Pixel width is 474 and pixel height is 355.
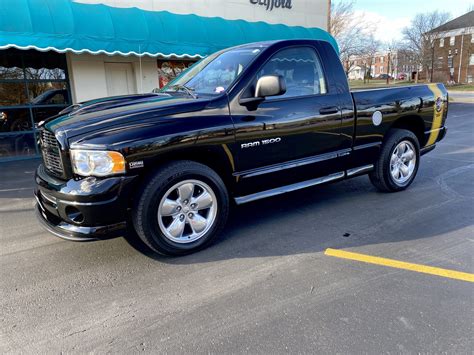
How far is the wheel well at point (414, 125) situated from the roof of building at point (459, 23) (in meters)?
67.1

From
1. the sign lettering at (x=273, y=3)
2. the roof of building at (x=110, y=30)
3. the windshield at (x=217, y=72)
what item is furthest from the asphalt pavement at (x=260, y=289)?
the sign lettering at (x=273, y=3)

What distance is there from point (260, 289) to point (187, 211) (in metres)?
1.01

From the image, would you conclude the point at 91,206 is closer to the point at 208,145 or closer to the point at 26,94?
the point at 208,145

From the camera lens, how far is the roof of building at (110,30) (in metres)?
7.25

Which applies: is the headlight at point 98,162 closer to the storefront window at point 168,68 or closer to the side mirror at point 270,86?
the side mirror at point 270,86

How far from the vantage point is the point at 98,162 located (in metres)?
2.94

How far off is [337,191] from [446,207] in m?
1.42

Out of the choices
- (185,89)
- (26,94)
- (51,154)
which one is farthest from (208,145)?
(26,94)

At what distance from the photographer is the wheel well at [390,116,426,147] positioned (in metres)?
5.13

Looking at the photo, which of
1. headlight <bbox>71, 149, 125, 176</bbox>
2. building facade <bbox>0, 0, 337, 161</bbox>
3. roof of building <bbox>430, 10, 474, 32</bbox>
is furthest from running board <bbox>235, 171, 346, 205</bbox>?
roof of building <bbox>430, 10, 474, 32</bbox>

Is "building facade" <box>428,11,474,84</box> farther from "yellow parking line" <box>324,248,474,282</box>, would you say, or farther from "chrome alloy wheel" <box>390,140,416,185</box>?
"yellow parking line" <box>324,248,474,282</box>

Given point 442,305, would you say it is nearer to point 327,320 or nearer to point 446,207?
point 327,320

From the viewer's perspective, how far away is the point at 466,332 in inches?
92.5

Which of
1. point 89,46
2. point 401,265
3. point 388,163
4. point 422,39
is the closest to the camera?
point 401,265
